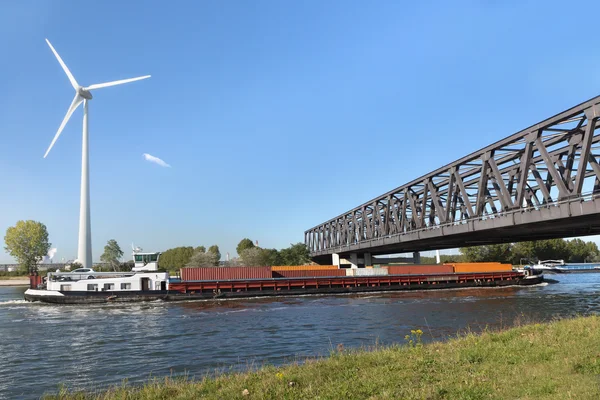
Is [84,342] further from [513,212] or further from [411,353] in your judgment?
[513,212]

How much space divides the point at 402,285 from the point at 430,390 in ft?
213

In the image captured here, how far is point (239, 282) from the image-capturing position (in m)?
62.6

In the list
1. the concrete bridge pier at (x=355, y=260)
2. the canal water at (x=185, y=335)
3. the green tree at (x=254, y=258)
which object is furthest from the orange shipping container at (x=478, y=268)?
the green tree at (x=254, y=258)

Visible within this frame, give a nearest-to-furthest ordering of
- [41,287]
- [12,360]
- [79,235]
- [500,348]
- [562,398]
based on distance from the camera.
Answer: [562,398], [500,348], [12,360], [41,287], [79,235]

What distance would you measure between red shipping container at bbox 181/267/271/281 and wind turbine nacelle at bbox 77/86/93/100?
58.5 metres

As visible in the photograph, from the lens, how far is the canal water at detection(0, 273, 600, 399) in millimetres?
19031

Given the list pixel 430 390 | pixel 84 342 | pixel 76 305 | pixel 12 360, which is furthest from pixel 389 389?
pixel 76 305

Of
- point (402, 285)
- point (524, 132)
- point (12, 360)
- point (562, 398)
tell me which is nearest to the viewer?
point (562, 398)

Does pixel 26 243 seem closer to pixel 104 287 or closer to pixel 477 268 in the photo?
pixel 104 287

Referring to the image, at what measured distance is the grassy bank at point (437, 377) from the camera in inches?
354

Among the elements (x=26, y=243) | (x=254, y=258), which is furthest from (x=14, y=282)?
(x=254, y=258)

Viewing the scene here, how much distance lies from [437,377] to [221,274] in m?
60.0

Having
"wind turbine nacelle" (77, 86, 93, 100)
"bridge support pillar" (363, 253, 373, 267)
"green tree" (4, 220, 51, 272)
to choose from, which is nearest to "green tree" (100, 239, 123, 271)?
"green tree" (4, 220, 51, 272)

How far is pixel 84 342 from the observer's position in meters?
26.7
